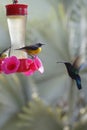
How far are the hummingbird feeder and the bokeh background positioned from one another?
1.37 m

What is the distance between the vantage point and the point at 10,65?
34.0 inches

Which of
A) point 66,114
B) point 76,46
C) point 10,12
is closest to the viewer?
point 10,12

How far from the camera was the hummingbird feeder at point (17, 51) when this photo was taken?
87 centimetres

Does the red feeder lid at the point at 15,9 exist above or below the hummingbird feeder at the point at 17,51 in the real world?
above

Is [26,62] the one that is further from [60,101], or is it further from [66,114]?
[60,101]

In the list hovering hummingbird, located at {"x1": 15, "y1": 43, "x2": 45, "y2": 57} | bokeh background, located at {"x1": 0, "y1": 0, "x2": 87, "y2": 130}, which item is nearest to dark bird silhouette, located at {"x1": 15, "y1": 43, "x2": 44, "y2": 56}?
hovering hummingbird, located at {"x1": 15, "y1": 43, "x2": 45, "y2": 57}

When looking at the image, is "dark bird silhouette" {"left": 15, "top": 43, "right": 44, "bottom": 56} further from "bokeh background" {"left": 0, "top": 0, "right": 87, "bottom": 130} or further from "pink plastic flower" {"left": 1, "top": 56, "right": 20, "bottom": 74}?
"bokeh background" {"left": 0, "top": 0, "right": 87, "bottom": 130}

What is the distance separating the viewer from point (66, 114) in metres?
2.44

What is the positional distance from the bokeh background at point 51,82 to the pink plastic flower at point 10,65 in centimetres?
148

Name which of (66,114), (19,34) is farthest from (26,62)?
(66,114)

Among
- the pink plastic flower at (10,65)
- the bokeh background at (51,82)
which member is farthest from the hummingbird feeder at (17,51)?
the bokeh background at (51,82)

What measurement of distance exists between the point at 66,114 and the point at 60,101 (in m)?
0.25

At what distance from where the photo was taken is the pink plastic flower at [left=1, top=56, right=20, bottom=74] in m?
0.86

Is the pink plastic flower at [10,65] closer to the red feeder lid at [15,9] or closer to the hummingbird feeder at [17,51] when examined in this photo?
the hummingbird feeder at [17,51]
